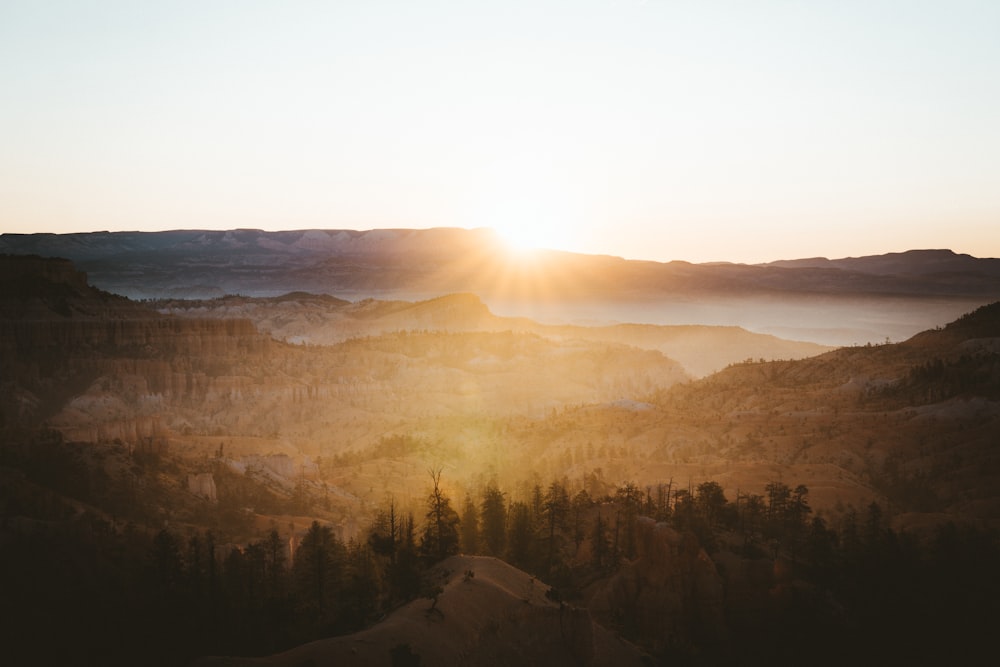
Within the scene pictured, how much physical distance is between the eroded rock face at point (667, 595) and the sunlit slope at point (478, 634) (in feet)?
13.0

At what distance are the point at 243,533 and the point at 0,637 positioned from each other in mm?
22237

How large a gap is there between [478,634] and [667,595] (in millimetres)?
12491

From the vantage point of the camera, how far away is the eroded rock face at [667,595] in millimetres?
39469

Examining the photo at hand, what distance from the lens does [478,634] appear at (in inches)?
1249

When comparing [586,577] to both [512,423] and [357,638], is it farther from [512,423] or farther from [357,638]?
[512,423]

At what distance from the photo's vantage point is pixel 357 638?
2828 cm

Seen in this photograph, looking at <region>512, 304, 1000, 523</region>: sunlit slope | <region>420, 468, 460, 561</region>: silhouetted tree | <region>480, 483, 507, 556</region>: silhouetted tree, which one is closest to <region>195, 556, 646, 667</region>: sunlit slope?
<region>420, 468, 460, 561</region>: silhouetted tree

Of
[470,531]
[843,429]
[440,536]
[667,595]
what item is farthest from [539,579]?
[843,429]

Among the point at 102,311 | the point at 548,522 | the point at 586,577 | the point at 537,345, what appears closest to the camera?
the point at 586,577

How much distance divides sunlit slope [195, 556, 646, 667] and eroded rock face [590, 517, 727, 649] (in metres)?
3.96

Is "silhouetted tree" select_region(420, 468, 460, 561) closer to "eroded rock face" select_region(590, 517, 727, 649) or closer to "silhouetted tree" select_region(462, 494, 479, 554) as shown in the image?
"silhouetted tree" select_region(462, 494, 479, 554)

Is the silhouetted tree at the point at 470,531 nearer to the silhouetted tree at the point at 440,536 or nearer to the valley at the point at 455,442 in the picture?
the valley at the point at 455,442

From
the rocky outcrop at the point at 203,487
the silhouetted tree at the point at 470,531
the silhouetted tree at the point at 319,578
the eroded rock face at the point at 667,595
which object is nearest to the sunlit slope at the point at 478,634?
the eroded rock face at the point at 667,595

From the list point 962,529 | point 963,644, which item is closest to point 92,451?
point 963,644
